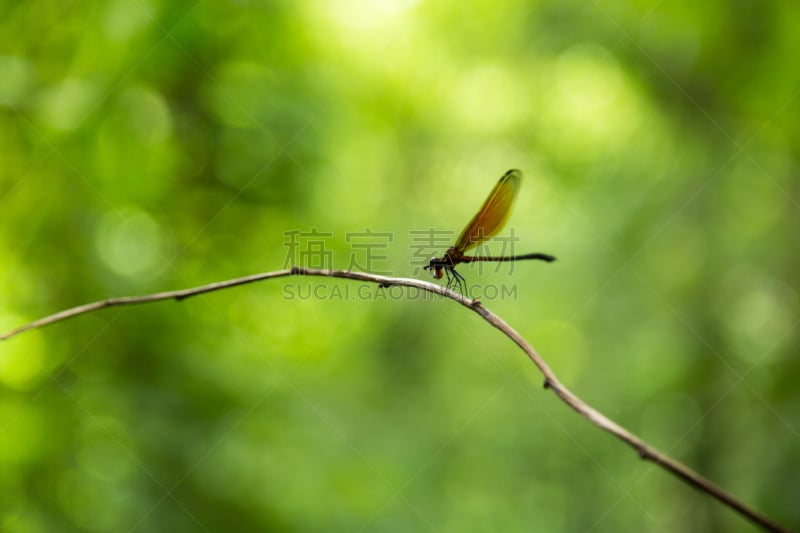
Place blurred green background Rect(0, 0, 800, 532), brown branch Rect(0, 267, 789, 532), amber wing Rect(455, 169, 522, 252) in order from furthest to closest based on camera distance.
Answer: blurred green background Rect(0, 0, 800, 532) → amber wing Rect(455, 169, 522, 252) → brown branch Rect(0, 267, 789, 532)

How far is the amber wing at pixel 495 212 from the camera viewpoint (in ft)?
5.86

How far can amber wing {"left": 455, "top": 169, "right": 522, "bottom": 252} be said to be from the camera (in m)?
1.79

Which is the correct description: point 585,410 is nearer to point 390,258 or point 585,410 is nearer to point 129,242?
point 129,242

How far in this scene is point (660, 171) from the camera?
22.2ft

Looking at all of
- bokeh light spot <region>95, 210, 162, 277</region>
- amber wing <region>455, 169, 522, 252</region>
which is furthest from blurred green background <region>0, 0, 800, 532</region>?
amber wing <region>455, 169, 522, 252</region>

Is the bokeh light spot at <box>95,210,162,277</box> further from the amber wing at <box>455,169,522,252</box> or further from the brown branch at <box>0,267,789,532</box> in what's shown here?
the brown branch at <box>0,267,789,532</box>

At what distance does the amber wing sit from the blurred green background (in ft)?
4.11

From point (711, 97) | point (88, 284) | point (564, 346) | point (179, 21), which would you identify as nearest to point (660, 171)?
point (711, 97)

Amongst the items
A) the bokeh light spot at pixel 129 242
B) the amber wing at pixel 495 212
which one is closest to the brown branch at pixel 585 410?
the amber wing at pixel 495 212

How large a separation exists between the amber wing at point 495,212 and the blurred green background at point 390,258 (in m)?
1.25

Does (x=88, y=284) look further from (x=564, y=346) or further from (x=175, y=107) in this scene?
(x=564, y=346)

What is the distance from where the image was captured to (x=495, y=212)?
1886 mm

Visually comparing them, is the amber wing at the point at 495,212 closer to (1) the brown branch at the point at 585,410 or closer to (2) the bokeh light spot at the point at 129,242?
(1) the brown branch at the point at 585,410

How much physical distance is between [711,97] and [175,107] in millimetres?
5195
